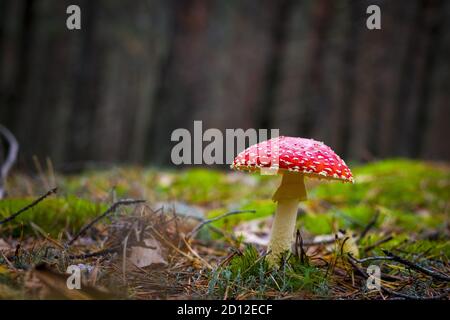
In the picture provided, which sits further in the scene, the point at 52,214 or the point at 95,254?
the point at 52,214

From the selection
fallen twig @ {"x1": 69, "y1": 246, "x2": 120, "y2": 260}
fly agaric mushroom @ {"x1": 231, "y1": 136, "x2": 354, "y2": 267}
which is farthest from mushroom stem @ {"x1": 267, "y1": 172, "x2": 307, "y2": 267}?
fallen twig @ {"x1": 69, "y1": 246, "x2": 120, "y2": 260}

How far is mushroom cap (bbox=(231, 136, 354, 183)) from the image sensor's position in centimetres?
177

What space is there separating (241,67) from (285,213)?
15776 mm

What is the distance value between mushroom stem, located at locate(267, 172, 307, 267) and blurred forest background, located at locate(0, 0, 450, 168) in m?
2.54

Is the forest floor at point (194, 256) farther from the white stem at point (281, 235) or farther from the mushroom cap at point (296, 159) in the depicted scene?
the mushroom cap at point (296, 159)

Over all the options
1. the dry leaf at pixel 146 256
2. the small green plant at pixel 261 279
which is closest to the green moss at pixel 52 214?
the dry leaf at pixel 146 256

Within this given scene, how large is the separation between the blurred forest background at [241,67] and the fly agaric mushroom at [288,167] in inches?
100

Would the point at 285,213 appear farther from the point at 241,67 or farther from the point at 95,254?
the point at 241,67

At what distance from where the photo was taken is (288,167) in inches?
69.5

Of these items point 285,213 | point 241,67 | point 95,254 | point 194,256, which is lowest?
point 194,256

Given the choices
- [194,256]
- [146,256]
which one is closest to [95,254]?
[146,256]

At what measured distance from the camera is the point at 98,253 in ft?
6.31

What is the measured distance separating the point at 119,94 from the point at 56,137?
701cm
